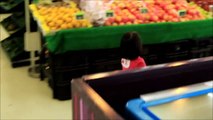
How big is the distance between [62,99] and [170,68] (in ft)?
8.95

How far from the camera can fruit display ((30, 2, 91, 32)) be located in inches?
136

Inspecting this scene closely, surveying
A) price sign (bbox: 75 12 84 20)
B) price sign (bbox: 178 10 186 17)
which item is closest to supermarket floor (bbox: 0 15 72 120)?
price sign (bbox: 75 12 84 20)

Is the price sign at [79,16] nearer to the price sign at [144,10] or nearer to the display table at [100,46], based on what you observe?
the display table at [100,46]

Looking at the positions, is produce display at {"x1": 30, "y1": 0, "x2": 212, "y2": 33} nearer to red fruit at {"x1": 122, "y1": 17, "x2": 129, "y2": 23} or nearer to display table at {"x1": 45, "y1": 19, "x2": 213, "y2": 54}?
red fruit at {"x1": 122, "y1": 17, "x2": 129, "y2": 23}

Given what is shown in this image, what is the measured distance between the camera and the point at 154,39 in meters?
3.75

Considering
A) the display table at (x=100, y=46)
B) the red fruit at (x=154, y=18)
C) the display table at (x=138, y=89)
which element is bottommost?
the display table at (x=100, y=46)

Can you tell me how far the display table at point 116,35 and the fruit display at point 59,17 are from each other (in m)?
0.14

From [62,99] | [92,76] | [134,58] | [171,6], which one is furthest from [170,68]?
[171,6]

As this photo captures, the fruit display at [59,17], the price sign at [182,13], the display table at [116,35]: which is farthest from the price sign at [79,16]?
the price sign at [182,13]

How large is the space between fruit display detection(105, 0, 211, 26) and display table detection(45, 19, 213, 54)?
0.44 feet

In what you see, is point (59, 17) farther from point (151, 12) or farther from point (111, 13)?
point (151, 12)

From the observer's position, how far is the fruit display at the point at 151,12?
3736 mm

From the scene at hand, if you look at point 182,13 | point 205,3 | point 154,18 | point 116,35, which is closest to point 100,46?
point 116,35

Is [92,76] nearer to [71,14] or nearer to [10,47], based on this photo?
[71,14]
